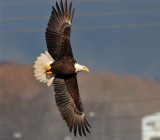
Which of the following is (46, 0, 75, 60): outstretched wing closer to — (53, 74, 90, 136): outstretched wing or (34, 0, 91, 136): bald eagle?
(34, 0, 91, 136): bald eagle

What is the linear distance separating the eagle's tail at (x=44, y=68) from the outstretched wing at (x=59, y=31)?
81 millimetres

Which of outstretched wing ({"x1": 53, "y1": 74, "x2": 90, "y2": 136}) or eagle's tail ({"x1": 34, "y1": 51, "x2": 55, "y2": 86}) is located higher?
eagle's tail ({"x1": 34, "y1": 51, "x2": 55, "y2": 86})

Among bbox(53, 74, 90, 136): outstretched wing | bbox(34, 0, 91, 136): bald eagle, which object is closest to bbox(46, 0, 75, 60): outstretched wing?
bbox(34, 0, 91, 136): bald eagle

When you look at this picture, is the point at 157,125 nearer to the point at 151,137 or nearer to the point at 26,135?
the point at 151,137

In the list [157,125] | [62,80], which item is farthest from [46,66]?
[157,125]

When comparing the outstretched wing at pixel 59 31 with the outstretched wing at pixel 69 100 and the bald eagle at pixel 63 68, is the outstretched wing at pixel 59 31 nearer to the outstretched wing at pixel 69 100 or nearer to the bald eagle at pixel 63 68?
the bald eagle at pixel 63 68

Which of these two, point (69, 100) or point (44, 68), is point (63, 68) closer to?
point (44, 68)

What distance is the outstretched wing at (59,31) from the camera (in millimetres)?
14250

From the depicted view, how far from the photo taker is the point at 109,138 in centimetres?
1688

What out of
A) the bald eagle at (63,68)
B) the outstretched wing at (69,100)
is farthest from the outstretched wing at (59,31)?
the outstretched wing at (69,100)

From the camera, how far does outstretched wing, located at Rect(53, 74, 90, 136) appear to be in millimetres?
14382

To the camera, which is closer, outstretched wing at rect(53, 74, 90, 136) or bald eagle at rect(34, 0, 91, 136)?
bald eagle at rect(34, 0, 91, 136)

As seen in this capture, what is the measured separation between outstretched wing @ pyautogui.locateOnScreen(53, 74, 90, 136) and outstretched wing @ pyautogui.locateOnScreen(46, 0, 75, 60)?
273 mm

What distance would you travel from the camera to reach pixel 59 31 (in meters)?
14.4
